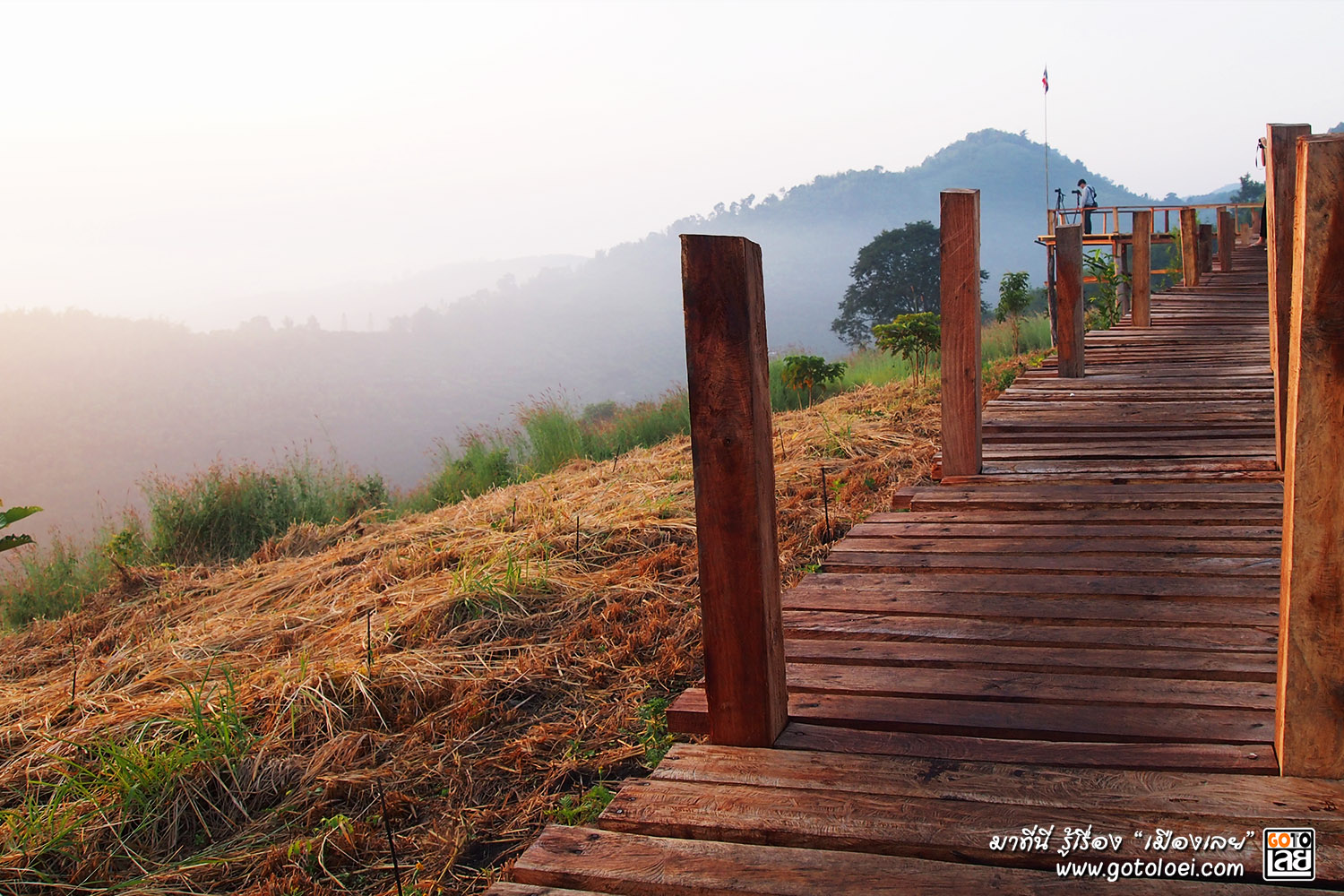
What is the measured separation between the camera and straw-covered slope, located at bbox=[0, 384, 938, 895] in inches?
110

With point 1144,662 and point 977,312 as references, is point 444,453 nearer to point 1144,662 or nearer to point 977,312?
point 977,312

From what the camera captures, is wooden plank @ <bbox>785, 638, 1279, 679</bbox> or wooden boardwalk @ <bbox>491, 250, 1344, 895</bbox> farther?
wooden plank @ <bbox>785, 638, 1279, 679</bbox>

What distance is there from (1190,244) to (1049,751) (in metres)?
13.8

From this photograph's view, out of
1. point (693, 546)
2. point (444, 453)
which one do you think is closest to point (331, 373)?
point (444, 453)

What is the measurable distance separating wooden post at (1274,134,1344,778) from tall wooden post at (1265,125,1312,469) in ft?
8.22

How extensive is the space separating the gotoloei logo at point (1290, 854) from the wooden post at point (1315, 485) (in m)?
0.23

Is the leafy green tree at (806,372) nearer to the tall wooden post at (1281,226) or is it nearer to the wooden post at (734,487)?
the tall wooden post at (1281,226)

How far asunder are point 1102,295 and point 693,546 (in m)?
8.35

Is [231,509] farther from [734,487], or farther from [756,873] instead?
[756,873]

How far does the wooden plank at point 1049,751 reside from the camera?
6.20 ft

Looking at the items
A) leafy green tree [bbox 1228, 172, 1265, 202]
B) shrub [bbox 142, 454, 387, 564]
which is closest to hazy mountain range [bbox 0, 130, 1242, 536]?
shrub [bbox 142, 454, 387, 564]

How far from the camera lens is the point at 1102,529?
11.4ft

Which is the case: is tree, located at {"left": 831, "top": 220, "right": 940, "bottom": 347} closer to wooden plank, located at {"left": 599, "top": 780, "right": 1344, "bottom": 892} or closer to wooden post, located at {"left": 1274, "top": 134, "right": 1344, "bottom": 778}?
wooden post, located at {"left": 1274, "top": 134, "right": 1344, "bottom": 778}

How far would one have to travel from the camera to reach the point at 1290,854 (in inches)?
61.1
